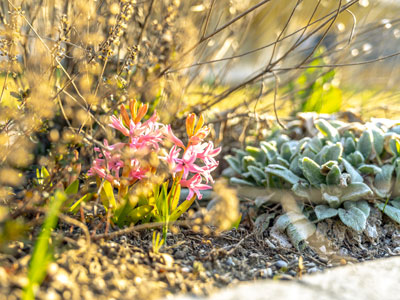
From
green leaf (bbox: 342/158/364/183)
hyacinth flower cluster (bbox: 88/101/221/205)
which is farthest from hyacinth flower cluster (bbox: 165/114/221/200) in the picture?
green leaf (bbox: 342/158/364/183)

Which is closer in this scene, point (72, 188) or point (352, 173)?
point (72, 188)

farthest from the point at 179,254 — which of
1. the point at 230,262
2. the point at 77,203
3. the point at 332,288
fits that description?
the point at 332,288

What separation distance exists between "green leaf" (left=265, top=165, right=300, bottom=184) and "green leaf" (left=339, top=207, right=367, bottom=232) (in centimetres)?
31

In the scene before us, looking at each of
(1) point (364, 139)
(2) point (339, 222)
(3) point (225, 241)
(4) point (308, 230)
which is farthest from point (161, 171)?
(1) point (364, 139)

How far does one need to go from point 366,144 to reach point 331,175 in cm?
45

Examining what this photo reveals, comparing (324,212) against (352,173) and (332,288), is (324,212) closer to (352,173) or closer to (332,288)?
(352,173)

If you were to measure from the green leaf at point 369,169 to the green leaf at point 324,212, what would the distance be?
327mm

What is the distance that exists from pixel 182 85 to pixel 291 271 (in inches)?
60.0

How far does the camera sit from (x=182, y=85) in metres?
2.78

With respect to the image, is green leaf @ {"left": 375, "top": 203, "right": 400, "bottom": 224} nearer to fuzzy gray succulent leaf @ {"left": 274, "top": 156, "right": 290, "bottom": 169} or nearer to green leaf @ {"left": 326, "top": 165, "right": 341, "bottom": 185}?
green leaf @ {"left": 326, "top": 165, "right": 341, "bottom": 185}

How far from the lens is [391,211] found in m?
2.17

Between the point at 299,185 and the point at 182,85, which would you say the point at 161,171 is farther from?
the point at 182,85

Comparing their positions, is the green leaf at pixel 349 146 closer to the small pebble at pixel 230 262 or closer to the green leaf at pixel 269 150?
the green leaf at pixel 269 150

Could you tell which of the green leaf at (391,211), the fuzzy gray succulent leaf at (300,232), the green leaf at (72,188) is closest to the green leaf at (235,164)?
the fuzzy gray succulent leaf at (300,232)
